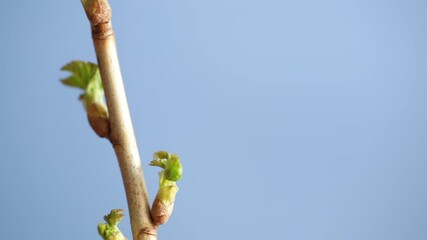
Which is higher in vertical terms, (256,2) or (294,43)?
(256,2)

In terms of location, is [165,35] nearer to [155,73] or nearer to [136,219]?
[155,73]

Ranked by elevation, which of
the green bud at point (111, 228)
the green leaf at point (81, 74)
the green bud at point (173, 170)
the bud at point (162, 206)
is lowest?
the green bud at point (111, 228)

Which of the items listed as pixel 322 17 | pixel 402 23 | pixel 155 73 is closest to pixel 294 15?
pixel 322 17

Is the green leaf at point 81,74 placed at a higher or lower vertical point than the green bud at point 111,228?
higher

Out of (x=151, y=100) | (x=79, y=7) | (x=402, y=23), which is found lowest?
(x=151, y=100)

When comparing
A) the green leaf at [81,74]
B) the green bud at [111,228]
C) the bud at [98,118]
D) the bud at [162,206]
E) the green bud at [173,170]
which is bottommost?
the green bud at [111,228]

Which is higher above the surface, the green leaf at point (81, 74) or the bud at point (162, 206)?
the green leaf at point (81, 74)
